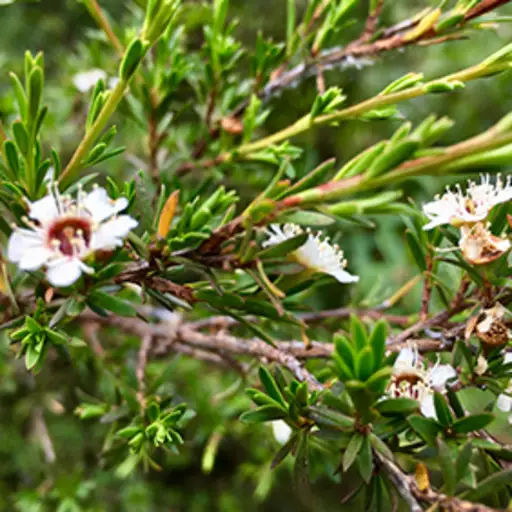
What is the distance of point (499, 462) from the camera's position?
0.63m

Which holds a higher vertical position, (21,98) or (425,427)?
(21,98)

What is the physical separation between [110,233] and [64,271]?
0.05 m

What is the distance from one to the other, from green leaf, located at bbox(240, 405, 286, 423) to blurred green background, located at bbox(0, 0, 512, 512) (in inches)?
9.5

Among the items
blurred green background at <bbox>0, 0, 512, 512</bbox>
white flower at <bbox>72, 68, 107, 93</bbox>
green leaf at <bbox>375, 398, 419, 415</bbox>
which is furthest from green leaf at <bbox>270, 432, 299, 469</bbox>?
white flower at <bbox>72, 68, 107, 93</bbox>

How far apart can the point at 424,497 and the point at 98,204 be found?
406 millimetres

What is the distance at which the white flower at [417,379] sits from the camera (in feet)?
2.09

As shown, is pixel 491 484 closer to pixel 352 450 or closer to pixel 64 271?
pixel 352 450

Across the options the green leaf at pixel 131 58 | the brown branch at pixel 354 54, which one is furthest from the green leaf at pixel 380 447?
the brown branch at pixel 354 54

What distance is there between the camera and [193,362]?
1.41 meters

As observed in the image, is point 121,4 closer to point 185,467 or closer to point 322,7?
point 322,7

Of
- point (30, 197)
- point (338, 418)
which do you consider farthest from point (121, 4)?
point (338, 418)

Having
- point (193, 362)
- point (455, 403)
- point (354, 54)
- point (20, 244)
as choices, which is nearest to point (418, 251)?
point (455, 403)

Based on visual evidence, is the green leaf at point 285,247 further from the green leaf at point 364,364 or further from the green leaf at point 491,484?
the green leaf at point 491,484

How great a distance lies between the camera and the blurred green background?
1189 mm
